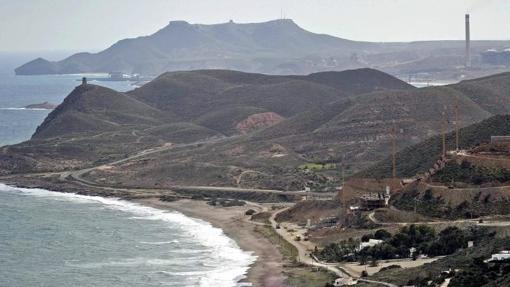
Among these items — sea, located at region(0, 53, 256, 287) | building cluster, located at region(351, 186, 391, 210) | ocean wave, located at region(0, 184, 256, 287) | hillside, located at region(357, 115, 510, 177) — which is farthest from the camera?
hillside, located at region(357, 115, 510, 177)

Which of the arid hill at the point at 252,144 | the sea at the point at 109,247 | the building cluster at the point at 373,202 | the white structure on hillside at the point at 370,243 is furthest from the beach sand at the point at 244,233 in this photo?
the arid hill at the point at 252,144

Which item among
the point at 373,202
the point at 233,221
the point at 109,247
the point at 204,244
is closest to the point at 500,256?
the point at 373,202

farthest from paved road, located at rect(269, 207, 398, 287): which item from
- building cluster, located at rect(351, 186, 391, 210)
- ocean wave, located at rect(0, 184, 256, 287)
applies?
building cluster, located at rect(351, 186, 391, 210)

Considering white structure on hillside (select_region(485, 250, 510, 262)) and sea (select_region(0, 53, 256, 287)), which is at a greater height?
white structure on hillside (select_region(485, 250, 510, 262))

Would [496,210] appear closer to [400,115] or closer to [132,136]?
[400,115]

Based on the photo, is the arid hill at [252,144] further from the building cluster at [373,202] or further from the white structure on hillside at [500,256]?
the white structure on hillside at [500,256]

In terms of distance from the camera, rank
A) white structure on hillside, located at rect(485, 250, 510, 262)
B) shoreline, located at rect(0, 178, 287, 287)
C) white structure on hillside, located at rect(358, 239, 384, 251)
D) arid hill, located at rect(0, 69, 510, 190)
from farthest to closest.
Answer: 1. arid hill, located at rect(0, 69, 510, 190)
2. white structure on hillside, located at rect(358, 239, 384, 251)
3. shoreline, located at rect(0, 178, 287, 287)
4. white structure on hillside, located at rect(485, 250, 510, 262)

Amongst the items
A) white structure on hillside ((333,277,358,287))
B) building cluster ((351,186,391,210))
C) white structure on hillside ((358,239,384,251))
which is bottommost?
white structure on hillside ((333,277,358,287))

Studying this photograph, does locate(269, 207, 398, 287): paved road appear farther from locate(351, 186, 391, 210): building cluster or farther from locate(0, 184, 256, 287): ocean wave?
locate(351, 186, 391, 210): building cluster
